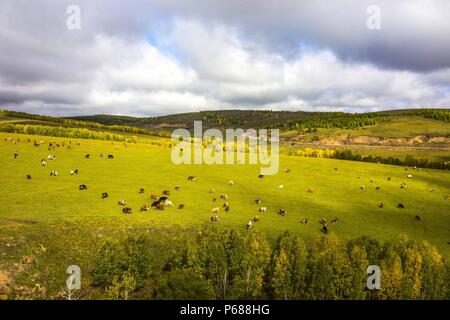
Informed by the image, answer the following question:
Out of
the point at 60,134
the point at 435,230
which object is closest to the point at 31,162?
the point at 60,134

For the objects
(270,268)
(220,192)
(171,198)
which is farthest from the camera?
(220,192)

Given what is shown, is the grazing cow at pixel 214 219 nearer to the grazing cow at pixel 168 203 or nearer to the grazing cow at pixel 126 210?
the grazing cow at pixel 168 203

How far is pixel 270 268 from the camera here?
58344mm

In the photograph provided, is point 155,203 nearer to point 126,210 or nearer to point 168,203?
point 168,203

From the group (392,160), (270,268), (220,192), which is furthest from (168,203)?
(392,160)

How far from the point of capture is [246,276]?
5781 cm

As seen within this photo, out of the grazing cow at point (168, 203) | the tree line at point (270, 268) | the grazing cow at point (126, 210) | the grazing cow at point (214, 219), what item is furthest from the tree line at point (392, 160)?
the grazing cow at point (126, 210)

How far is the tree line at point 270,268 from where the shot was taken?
54812mm

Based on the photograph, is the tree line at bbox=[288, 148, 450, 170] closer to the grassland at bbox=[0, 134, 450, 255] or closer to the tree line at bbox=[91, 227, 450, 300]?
the grassland at bbox=[0, 134, 450, 255]

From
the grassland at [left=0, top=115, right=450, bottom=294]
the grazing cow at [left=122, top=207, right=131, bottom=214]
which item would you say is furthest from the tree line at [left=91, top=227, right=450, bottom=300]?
the grazing cow at [left=122, top=207, right=131, bottom=214]

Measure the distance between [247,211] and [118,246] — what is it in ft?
88.6

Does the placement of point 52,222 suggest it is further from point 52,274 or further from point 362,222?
point 362,222

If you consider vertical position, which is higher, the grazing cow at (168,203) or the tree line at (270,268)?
the grazing cow at (168,203)

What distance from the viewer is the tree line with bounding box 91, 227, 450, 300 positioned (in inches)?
2158
